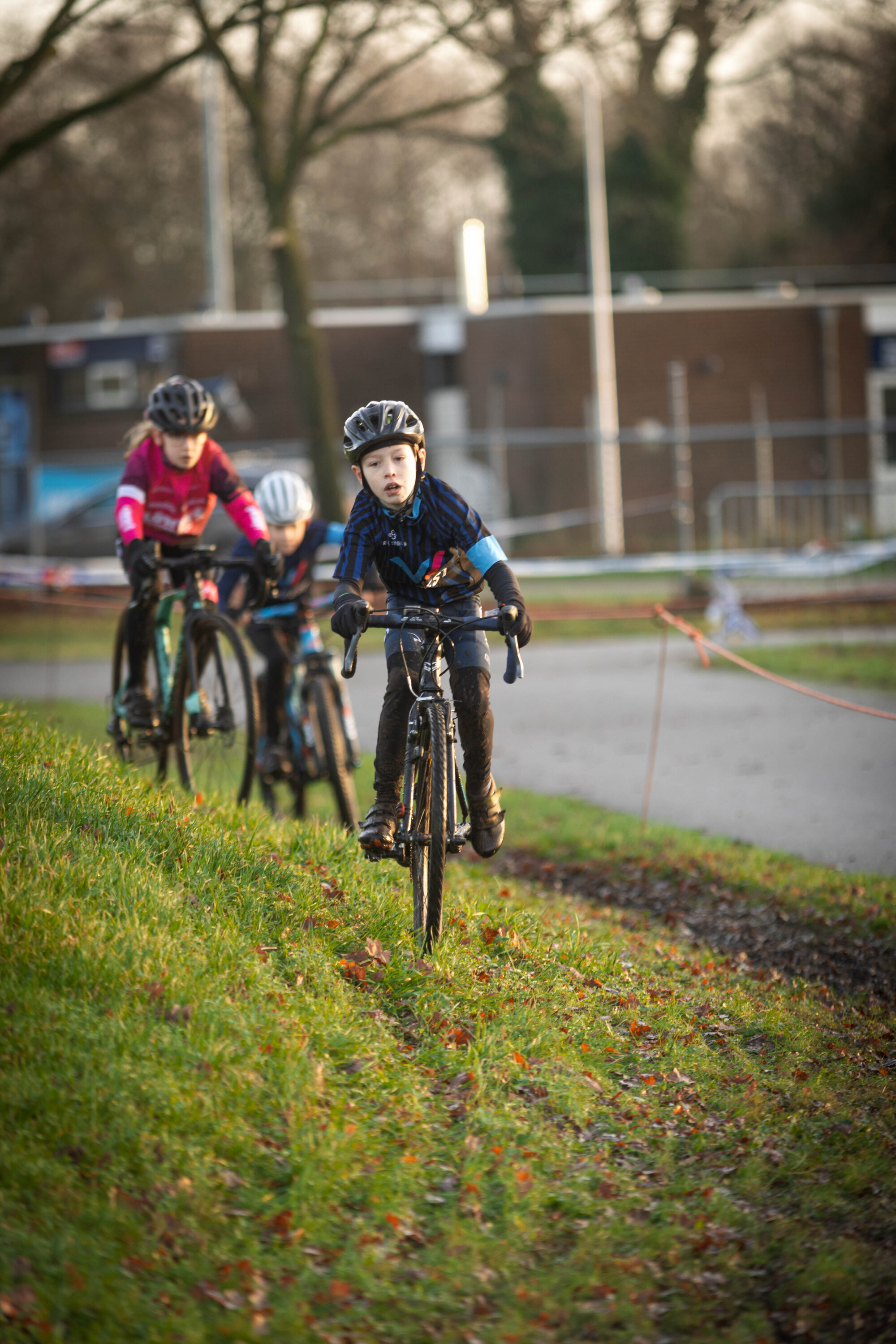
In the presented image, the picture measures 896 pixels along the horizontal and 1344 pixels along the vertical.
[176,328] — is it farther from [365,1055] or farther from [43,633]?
[365,1055]

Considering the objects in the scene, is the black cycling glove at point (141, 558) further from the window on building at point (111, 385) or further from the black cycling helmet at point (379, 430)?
the window on building at point (111, 385)

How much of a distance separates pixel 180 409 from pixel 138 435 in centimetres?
57

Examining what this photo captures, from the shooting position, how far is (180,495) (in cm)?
764

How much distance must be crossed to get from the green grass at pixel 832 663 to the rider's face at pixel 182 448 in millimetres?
7904

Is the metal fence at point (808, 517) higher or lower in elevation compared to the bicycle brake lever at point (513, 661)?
higher

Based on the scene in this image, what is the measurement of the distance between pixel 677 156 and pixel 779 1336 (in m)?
38.1

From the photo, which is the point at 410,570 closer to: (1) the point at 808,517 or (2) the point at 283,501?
(2) the point at 283,501

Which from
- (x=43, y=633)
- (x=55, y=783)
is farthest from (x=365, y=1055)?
(x=43, y=633)

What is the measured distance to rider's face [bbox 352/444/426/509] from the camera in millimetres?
5414

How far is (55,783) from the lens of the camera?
5.59 metres

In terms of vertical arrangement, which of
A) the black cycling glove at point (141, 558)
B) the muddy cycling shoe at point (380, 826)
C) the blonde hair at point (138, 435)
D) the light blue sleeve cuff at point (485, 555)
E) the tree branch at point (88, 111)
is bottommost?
the muddy cycling shoe at point (380, 826)

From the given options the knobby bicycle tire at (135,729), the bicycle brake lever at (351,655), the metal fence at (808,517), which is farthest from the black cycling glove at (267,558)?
the metal fence at (808,517)

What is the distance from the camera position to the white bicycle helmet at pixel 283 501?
26.7ft

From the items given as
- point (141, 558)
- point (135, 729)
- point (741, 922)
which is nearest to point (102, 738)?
point (135, 729)
